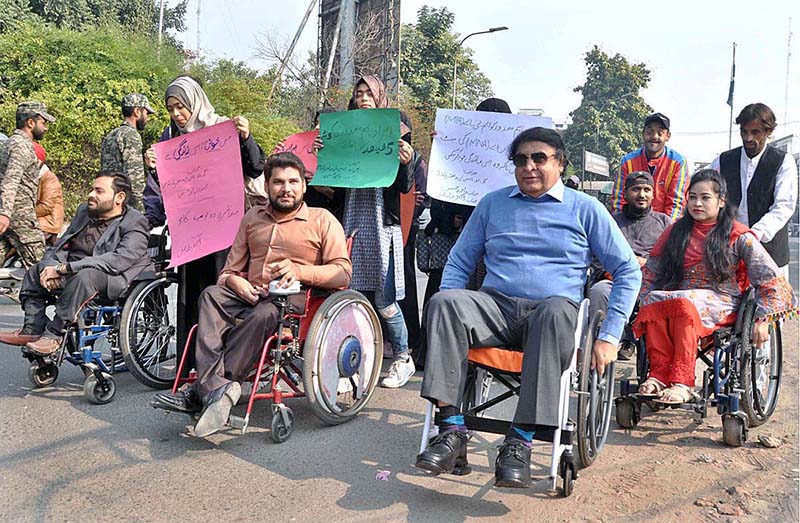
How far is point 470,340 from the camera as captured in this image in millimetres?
3107

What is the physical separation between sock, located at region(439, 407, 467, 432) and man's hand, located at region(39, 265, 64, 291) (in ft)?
9.26

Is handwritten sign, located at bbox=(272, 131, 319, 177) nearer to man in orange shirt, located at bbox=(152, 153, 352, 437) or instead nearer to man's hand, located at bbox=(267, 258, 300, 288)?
man in orange shirt, located at bbox=(152, 153, 352, 437)

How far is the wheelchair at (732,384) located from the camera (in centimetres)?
366

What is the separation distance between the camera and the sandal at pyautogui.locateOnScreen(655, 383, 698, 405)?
3604mm

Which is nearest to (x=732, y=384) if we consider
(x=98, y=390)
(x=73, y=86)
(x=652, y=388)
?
(x=652, y=388)

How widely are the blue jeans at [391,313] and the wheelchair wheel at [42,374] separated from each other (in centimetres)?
215

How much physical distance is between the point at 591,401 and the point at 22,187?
600 cm

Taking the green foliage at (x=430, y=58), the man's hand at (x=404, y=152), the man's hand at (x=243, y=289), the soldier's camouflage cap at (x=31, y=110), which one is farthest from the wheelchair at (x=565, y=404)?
the green foliage at (x=430, y=58)

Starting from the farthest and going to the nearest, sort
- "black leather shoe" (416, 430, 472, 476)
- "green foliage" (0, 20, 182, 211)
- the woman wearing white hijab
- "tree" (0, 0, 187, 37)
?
"tree" (0, 0, 187, 37) < "green foliage" (0, 20, 182, 211) < the woman wearing white hijab < "black leather shoe" (416, 430, 472, 476)

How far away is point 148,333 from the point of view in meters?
4.68

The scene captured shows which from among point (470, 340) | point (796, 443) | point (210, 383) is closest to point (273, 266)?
point (210, 383)

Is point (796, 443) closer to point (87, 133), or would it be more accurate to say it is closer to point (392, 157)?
point (392, 157)

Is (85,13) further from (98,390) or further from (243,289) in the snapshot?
(243,289)

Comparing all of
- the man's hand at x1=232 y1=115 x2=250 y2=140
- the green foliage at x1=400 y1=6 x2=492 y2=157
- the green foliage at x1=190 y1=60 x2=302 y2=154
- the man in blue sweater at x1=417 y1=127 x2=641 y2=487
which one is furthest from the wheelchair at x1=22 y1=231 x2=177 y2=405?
the green foliage at x1=400 y1=6 x2=492 y2=157
